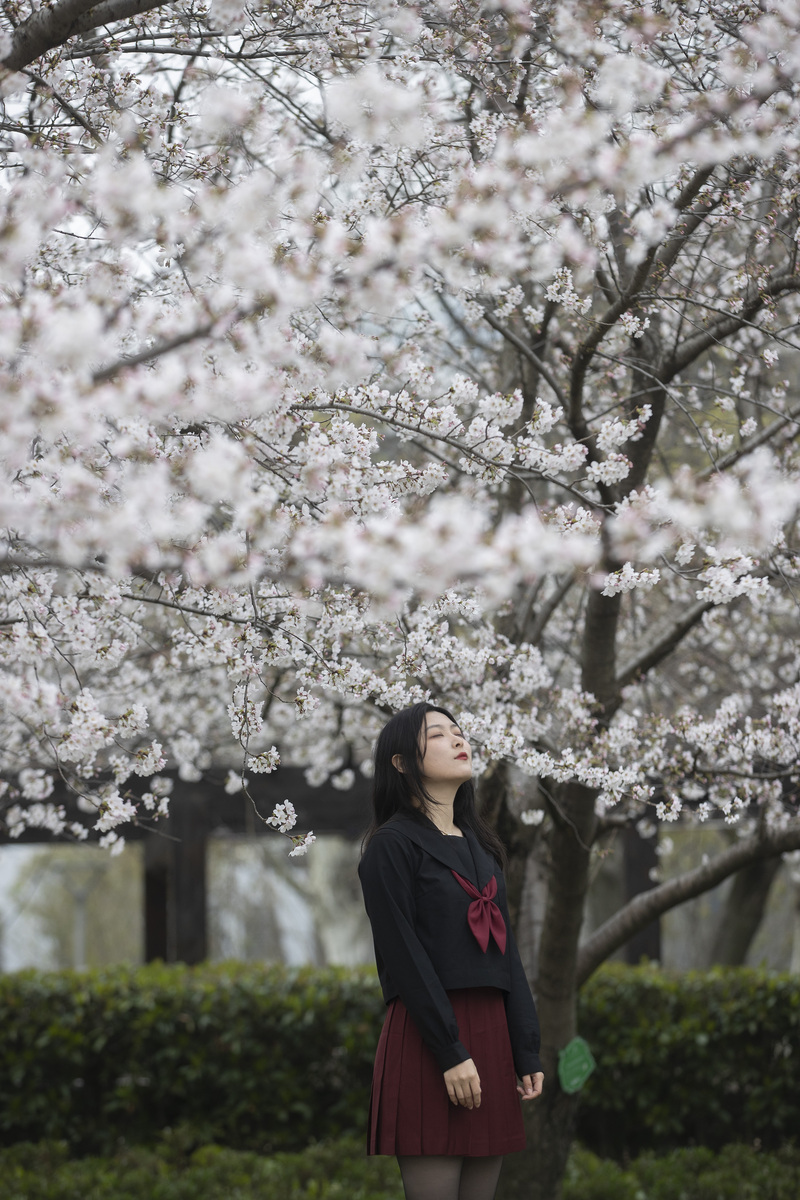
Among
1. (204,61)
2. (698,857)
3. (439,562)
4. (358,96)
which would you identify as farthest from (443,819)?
(698,857)

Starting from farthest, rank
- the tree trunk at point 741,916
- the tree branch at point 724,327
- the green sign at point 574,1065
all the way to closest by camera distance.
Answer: the tree trunk at point 741,916 → the green sign at point 574,1065 → the tree branch at point 724,327

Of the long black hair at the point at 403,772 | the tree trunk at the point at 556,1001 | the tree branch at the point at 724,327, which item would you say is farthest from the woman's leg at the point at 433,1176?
the tree branch at the point at 724,327

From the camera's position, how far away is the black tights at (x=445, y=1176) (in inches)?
91.7

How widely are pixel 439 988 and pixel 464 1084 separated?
0.20 meters

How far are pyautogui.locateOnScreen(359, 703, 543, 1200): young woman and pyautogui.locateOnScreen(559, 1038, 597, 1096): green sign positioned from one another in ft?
4.07

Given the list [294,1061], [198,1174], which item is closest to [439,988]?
[198,1174]

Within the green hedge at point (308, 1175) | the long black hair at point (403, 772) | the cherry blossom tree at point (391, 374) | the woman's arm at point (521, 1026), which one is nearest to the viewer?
the cherry blossom tree at point (391, 374)

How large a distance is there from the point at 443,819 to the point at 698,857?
13497 mm

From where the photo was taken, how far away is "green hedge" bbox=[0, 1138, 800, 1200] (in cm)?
446

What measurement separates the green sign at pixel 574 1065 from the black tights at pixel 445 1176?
4.42 ft

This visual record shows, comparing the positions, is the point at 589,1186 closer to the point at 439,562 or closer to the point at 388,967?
the point at 388,967

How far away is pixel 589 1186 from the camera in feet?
15.0

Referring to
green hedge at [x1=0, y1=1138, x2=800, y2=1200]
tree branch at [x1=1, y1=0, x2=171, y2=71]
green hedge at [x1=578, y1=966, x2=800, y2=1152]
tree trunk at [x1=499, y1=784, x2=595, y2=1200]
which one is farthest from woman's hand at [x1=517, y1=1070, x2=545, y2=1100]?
green hedge at [x1=578, y1=966, x2=800, y2=1152]

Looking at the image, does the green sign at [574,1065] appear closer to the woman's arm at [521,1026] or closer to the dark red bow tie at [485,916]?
the woman's arm at [521,1026]
